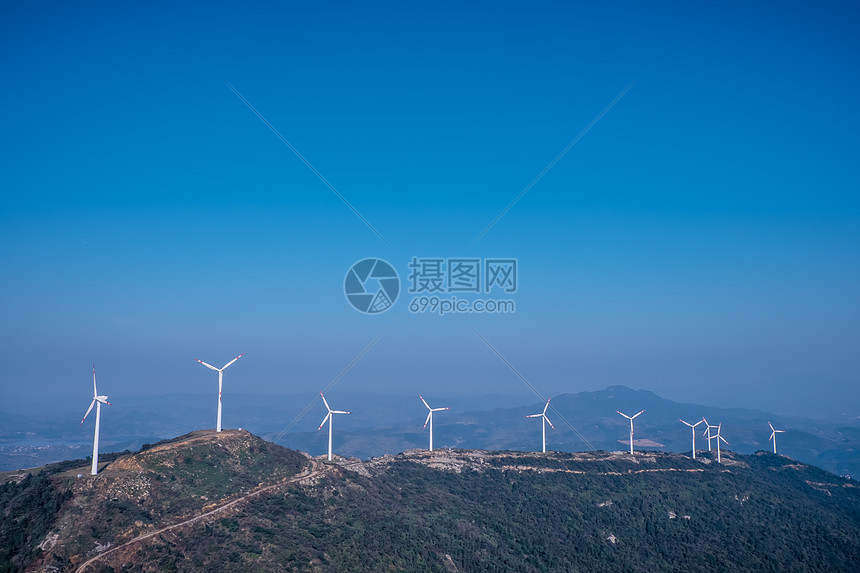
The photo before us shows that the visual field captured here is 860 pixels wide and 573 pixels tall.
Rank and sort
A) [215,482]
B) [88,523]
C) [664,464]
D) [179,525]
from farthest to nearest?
[664,464] → [215,482] → [179,525] → [88,523]

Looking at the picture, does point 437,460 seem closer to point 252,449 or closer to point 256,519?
point 252,449

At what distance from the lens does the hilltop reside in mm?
74000

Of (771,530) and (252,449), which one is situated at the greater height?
(252,449)

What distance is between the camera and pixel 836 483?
638ft

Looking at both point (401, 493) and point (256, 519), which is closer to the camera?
point (256, 519)

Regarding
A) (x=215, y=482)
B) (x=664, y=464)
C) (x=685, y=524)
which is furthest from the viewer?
(x=664, y=464)

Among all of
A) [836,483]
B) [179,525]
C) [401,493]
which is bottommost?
[836,483]

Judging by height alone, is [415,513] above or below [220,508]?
below

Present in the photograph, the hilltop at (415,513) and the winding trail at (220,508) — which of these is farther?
the hilltop at (415,513)

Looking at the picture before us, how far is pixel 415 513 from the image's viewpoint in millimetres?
112312

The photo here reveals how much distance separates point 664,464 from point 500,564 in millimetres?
90389

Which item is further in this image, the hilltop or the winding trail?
the hilltop

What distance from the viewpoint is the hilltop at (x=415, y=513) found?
243 feet

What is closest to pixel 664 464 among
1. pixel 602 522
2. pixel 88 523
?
pixel 602 522
